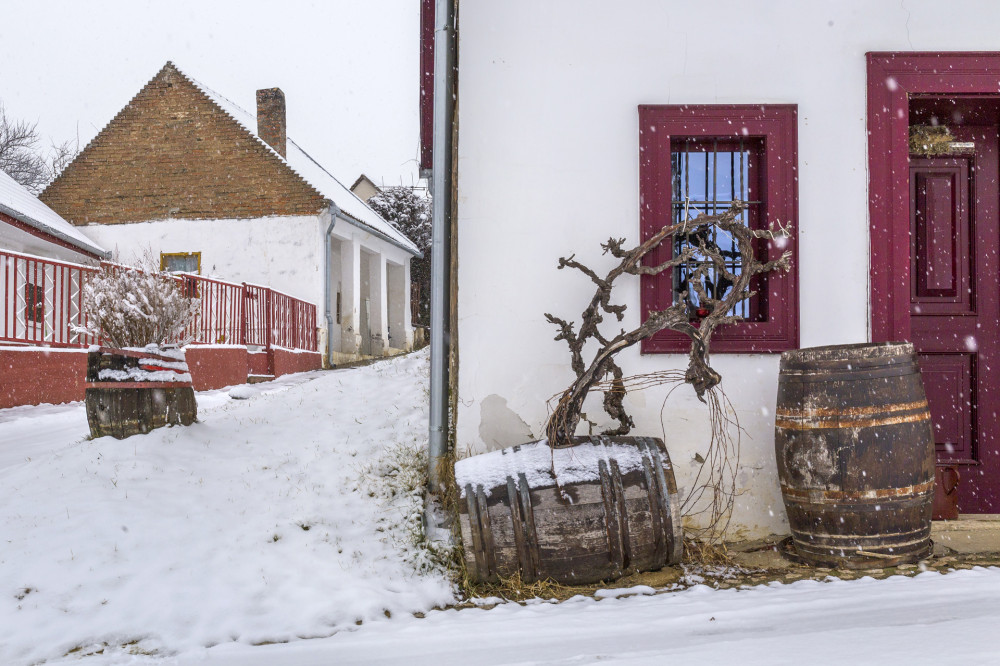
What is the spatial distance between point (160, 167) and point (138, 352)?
9892mm

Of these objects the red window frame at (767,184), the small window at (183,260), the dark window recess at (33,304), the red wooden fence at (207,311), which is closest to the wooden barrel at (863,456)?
the red window frame at (767,184)

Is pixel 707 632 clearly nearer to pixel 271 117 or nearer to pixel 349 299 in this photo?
pixel 349 299

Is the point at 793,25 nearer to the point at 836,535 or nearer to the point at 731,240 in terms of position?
the point at 731,240

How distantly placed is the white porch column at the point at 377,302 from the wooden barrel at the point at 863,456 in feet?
48.0

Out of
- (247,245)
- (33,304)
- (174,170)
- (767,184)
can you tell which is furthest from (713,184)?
(174,170)

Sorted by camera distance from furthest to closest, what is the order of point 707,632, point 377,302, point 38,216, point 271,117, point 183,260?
point 377,302, point 271,117, point 183,260, point 38,216, point 707,632

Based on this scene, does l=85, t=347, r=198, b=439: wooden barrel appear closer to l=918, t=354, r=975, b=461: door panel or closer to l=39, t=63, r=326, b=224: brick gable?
l=918, t=354, r=975, b=461: door panel

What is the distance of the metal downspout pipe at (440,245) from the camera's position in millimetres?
3963

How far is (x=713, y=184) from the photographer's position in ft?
13.3

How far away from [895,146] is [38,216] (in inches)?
496

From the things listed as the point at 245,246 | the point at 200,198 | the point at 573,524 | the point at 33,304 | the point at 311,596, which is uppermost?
the point at 200,198

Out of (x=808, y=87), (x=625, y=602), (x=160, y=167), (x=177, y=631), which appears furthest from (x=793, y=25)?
(x=160, y=167)

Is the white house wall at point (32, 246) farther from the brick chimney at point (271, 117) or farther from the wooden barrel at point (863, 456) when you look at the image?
the wooden barrel at point (863, 456)

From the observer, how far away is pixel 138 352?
4910 millimetres
